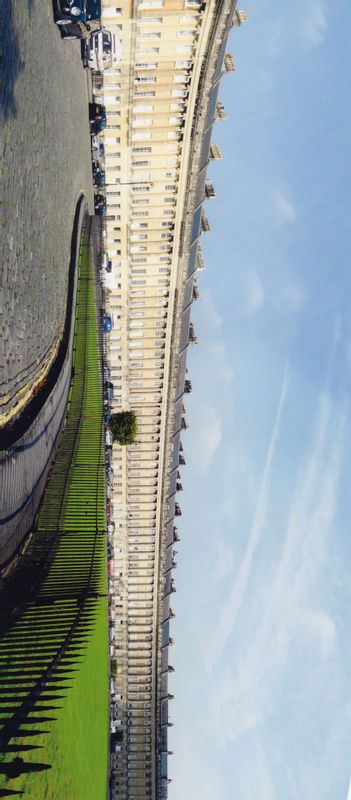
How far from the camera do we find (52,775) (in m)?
15.0

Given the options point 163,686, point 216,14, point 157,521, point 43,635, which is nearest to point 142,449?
point 157,521

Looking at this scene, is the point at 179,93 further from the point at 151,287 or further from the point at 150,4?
the point at 151,287

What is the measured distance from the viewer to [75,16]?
78.4 ft

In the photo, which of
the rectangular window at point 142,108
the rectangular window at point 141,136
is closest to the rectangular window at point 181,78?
the rectangular window at point 142,108

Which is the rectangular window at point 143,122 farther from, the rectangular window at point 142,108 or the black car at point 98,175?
the black car at point 98,175

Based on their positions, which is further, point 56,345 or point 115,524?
point 115,524

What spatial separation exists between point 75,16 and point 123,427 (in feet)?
107

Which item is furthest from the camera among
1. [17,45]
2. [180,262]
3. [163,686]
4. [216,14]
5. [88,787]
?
[163,686]

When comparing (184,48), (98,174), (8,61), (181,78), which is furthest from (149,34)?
(8,61)

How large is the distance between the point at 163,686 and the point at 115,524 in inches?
939

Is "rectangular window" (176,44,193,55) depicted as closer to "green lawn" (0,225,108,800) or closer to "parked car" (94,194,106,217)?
"parked car" (94,194,106,217)

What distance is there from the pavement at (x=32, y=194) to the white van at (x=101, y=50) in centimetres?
585

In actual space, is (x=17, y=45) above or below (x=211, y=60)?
below

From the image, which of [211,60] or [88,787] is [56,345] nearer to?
[88,787]
